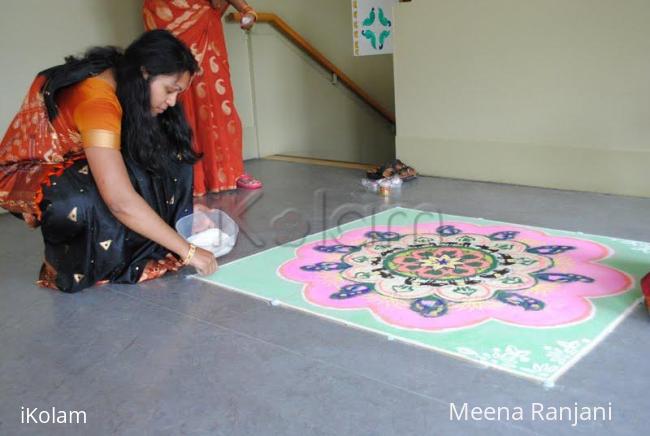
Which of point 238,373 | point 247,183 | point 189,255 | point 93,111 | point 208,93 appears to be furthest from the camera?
point 247,183

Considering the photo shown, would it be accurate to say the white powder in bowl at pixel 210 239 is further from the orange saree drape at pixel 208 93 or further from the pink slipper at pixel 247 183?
the pink slipper at pixel 247 183

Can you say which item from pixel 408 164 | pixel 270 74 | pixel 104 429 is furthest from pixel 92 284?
pixel 270 74

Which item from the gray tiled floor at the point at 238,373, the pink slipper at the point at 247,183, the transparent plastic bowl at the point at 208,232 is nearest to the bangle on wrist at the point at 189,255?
the gray tiled floor at the point at 238,373

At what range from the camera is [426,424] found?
4.32 ft

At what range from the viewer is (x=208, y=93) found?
3773mm

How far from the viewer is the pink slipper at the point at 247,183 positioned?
3.91 meters

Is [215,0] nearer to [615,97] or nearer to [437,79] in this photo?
[437,79]

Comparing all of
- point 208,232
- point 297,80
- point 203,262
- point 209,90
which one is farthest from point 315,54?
point 203,262

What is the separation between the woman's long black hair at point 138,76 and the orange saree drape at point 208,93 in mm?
1448

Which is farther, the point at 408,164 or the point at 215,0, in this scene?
the point at 408,164

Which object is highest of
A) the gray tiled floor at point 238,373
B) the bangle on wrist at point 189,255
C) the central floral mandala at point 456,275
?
the bangle on wrist at point 189,255

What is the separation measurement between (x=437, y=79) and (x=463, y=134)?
0.37 metres

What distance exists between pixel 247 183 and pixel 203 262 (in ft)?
5.93

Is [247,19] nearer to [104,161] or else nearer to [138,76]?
[138,76]
